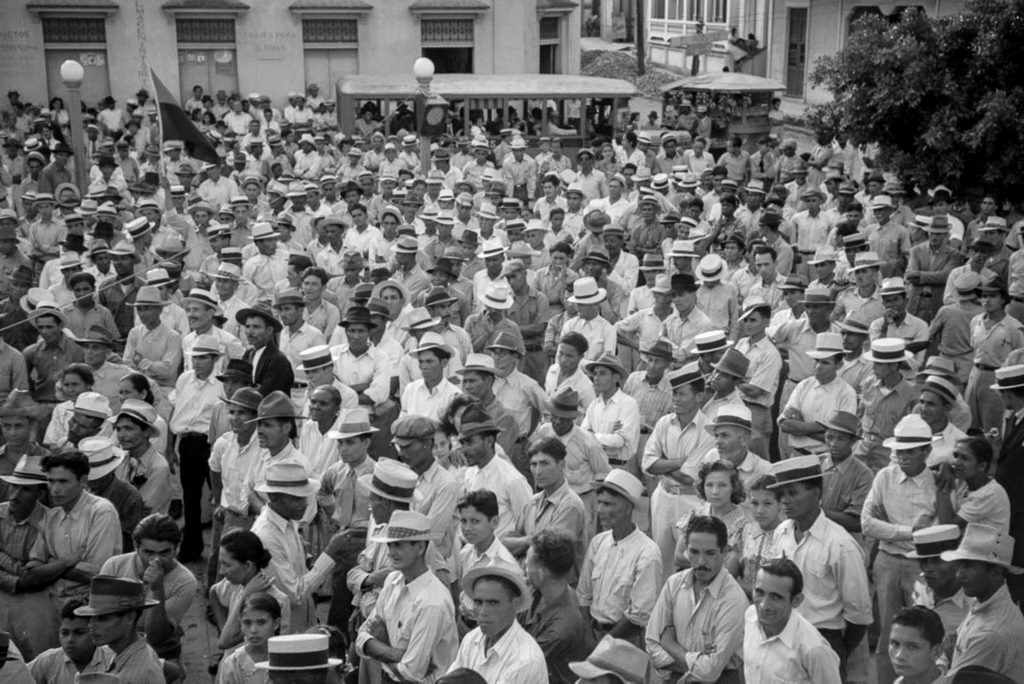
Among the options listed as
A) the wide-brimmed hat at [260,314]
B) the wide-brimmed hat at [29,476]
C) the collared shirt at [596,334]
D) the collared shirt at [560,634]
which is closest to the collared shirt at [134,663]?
the wide-brimmed hat at [29,476]

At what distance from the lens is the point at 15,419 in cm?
912

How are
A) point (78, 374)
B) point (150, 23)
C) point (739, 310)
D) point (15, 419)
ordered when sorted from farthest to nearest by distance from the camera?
point (150, 23), point (739, 310), point (78, 374), point (15, 419)

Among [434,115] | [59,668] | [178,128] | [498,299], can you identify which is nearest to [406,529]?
[59,668]

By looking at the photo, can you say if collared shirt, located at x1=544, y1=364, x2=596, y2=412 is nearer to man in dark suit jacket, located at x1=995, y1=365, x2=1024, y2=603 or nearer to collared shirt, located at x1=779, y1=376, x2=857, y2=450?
collared shirt, located at x1=779, y1=376, x2=857, y2=450

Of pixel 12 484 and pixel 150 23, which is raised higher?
pixel 150 23

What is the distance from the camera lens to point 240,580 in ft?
22.7

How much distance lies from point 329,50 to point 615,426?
27.3m

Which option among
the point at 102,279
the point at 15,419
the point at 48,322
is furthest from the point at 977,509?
the point at 102,279

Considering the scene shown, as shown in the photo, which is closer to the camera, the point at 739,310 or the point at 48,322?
the point at 48,322

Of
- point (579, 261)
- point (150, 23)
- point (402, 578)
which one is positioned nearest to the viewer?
point (402, 578)

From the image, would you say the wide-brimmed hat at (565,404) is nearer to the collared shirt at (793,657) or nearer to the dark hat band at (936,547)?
the dark hat band at (936,547)

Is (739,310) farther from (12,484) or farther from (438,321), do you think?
(12,484)

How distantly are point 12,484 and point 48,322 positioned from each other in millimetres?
3773

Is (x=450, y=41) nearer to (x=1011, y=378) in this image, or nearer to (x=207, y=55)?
(x=207, y=55)
